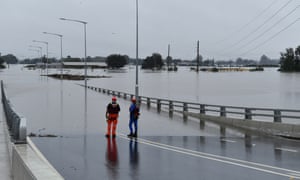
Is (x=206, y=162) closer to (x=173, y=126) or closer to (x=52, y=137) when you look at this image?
(x=52, y=137)

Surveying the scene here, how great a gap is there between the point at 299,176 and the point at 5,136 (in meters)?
9.79

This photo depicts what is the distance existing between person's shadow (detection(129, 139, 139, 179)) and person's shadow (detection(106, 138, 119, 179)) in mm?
411

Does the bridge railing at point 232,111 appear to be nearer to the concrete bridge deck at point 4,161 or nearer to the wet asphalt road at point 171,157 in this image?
the wet asphalt road at point 171,157

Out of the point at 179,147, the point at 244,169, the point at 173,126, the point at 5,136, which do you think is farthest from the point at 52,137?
the point at 244,169

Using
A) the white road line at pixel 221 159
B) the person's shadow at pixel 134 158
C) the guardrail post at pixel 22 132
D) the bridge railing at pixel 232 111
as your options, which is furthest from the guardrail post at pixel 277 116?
the guardrail post at pixel 22 132

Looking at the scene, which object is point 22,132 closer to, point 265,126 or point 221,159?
point 221,159

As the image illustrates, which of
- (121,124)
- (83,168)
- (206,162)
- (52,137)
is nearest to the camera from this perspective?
(83,168)

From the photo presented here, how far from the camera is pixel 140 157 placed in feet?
44.2

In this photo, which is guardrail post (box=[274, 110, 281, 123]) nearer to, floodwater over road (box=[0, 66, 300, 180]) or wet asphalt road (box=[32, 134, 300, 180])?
floodwater over road (box=[0, 66, 300, 180])

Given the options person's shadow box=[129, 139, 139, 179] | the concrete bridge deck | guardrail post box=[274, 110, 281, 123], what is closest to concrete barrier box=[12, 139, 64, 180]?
the concrete bridge deck

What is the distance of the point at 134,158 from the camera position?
43.5 feet

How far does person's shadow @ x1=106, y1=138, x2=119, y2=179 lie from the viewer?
36.4ft

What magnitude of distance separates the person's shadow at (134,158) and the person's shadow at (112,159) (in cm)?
41

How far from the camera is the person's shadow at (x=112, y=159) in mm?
11102
